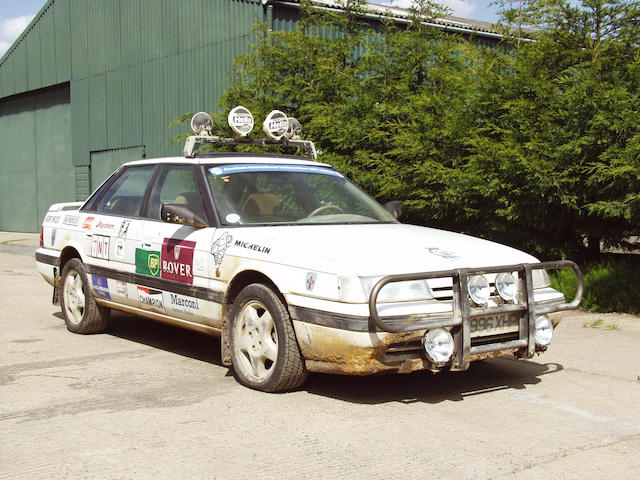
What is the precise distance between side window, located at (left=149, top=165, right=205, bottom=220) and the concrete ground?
1.23 m

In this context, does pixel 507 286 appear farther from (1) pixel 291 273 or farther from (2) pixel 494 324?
(1) pixel 291 273

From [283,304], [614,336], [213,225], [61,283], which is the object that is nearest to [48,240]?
[61,283]

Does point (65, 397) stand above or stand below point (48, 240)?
below

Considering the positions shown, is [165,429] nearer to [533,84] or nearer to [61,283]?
[61,283]

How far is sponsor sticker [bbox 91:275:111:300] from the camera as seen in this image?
7020mm

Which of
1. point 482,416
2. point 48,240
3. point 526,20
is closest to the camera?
point 482,416

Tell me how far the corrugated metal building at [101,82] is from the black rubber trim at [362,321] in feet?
36.7

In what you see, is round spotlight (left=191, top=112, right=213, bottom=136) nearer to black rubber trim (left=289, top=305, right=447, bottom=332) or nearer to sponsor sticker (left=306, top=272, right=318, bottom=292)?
sponsor sticker (left=306, top=272, right=318, bottom=292)

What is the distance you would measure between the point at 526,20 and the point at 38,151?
19.7 metres

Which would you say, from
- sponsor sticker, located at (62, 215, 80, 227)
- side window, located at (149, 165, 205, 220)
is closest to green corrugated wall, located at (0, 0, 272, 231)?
sponsor sticker, located at (62, 215, 80, 227)

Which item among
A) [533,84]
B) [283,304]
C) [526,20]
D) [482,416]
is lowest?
[482,416]

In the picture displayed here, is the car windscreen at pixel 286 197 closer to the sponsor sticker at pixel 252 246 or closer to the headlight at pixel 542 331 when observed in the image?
the sponsor sticker at pixel 252 246

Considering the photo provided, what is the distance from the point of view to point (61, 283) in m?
7.76

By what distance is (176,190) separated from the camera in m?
6.53
